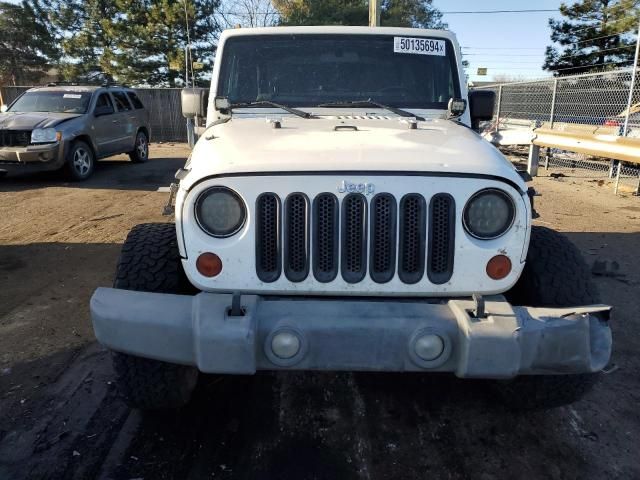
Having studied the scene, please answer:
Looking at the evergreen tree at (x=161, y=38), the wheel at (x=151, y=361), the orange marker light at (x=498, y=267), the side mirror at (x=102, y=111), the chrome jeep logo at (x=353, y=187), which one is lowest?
the wheel at (x=151, y=361)

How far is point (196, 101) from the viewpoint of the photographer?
405 centimetres

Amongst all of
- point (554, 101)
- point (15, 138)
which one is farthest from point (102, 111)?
point (554, 101)

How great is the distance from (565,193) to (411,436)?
8.27 meters

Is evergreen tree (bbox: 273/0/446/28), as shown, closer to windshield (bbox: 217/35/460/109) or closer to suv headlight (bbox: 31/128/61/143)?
suv headlight (bbox: 31/128/61/143)

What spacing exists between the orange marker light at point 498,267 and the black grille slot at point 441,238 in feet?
0.61

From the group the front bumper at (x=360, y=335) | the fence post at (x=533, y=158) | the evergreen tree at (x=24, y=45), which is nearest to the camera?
the front bumper at (x=360, y=335)

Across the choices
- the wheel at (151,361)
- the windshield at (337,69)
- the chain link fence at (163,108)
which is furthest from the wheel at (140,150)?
the wheel at (151,361)

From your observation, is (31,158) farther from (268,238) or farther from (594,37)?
(594,37)

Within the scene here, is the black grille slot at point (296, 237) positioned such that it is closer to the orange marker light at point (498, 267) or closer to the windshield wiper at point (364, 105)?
the orange marker light at point (498, 267)

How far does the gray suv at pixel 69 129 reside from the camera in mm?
9719

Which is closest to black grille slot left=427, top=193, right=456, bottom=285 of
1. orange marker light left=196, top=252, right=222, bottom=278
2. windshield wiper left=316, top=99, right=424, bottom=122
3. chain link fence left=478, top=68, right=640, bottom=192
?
orange marker light left=196, top=252, right=222, bottom=278

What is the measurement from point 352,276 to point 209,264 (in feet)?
2.16

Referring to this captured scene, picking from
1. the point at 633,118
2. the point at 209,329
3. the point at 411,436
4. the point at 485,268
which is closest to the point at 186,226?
the point at 209,329

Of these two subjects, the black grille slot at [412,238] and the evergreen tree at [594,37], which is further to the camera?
the evergreen tree at [594,37]
